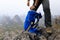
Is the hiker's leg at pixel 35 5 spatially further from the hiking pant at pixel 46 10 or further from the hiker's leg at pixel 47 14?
the hiker's leg at pixel 47 14

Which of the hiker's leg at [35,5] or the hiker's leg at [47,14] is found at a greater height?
the hiker's leg at [35,5]

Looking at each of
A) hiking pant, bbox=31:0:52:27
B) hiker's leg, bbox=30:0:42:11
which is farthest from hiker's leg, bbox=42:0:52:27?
hiker's leg, bbox=30:0:42:11

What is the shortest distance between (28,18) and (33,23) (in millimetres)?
210

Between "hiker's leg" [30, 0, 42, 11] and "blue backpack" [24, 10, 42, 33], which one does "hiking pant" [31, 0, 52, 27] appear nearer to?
"hiker's leg" [30, 0, 42, 11]

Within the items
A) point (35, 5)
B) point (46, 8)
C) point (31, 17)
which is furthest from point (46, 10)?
point (31, 17)

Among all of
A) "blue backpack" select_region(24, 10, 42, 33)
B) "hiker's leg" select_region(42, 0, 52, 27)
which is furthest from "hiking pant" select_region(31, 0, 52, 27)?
"blue backpack" select_region(24, 10, 42, 33)

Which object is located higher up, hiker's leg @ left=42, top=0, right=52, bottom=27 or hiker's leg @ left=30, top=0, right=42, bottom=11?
hiker's leg @ left=30, top=0, right=42, bottom=11

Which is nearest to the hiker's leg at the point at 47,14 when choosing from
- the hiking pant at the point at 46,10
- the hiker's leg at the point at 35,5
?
the hiking pant at the point at 46,10

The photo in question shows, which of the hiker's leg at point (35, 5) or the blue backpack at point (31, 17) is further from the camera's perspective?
the hiker's leg at point (35, 5)

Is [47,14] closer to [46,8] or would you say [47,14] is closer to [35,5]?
[46,8]

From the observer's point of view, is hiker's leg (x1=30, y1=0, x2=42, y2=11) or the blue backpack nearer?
the blue backpack

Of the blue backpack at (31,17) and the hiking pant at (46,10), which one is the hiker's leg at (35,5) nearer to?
the hiking pant at (46,10)

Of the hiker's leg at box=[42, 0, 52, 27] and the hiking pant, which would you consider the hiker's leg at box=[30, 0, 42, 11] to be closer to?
the hiking pant

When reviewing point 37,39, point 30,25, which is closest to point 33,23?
point 30,25
